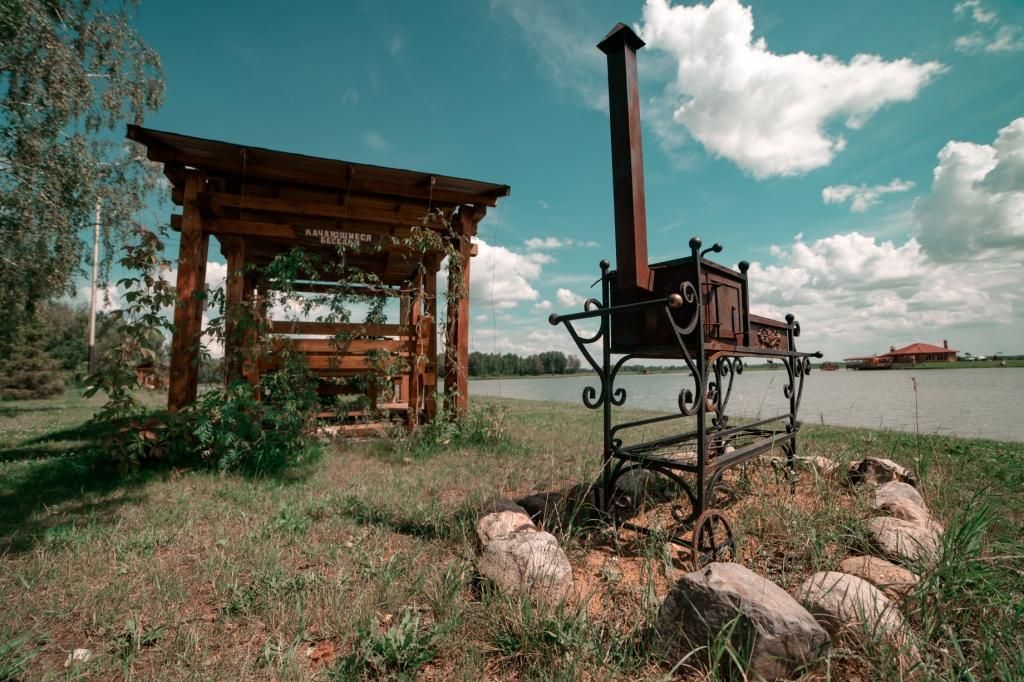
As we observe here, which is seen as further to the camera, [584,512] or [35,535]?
[584,512]

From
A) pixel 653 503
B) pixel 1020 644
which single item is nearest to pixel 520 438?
pixel 653 503

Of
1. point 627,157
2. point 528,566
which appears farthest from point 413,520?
point 627,157

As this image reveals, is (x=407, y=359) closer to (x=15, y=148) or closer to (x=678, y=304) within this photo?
(x=678, y=304)

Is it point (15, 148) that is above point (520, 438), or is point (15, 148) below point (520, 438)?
above

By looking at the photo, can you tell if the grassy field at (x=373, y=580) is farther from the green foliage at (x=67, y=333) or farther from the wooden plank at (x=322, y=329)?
the green foliage at (x=67, y=333)

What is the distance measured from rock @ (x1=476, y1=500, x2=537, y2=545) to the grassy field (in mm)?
124

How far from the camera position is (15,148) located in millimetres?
8773

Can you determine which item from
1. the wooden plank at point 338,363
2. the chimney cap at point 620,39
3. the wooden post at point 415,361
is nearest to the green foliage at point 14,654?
the chimney cap at point 620,39

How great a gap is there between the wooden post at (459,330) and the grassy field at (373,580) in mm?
2281

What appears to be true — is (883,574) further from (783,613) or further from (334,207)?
(334,207)

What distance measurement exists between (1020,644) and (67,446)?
29.3ft

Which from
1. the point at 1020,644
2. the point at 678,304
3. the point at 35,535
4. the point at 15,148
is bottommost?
the point at 35,535

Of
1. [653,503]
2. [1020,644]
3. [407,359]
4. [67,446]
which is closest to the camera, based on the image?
[1020,644]

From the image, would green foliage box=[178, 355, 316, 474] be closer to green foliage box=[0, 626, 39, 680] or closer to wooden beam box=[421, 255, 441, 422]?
wooden beam box=[421, 255, 441, 422]
